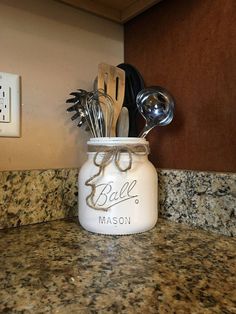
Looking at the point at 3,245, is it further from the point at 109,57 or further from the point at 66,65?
the point at 109,57

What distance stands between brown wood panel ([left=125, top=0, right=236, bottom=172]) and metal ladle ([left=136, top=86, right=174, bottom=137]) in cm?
4

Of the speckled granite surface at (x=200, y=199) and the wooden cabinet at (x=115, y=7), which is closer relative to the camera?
the speckled granite surface at (x=200, y=199)

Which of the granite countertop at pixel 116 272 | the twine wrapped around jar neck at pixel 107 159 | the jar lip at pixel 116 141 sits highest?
the jar lip at pixel 116 141

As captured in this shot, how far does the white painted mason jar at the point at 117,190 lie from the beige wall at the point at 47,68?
0.17m

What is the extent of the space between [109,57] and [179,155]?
14.2 inches

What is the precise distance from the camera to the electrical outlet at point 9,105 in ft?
1.99

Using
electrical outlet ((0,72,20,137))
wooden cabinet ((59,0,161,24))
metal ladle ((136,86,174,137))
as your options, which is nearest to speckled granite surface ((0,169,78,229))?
electrical outlet ((0,72,20,137))

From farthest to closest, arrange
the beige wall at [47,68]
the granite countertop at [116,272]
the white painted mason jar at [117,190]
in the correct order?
1. the beige wall at [47,68]
2. the white painted mason jar at [117,190]
3. the granite countertop at [116,272]

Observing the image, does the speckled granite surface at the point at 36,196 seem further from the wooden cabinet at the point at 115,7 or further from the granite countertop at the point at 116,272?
the wooden cabinet at the point at 115,7

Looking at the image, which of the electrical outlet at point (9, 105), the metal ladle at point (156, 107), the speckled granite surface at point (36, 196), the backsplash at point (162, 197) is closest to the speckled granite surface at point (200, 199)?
the backsplash at point (162, 197)

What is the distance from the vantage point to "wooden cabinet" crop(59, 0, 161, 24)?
0.71 meters

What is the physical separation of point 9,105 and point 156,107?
0.33 m

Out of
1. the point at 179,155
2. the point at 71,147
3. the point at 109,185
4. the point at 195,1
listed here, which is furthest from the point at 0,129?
the point at 195,1

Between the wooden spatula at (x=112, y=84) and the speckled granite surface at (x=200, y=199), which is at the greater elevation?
the wooden spatula at (x=112, y=84)
